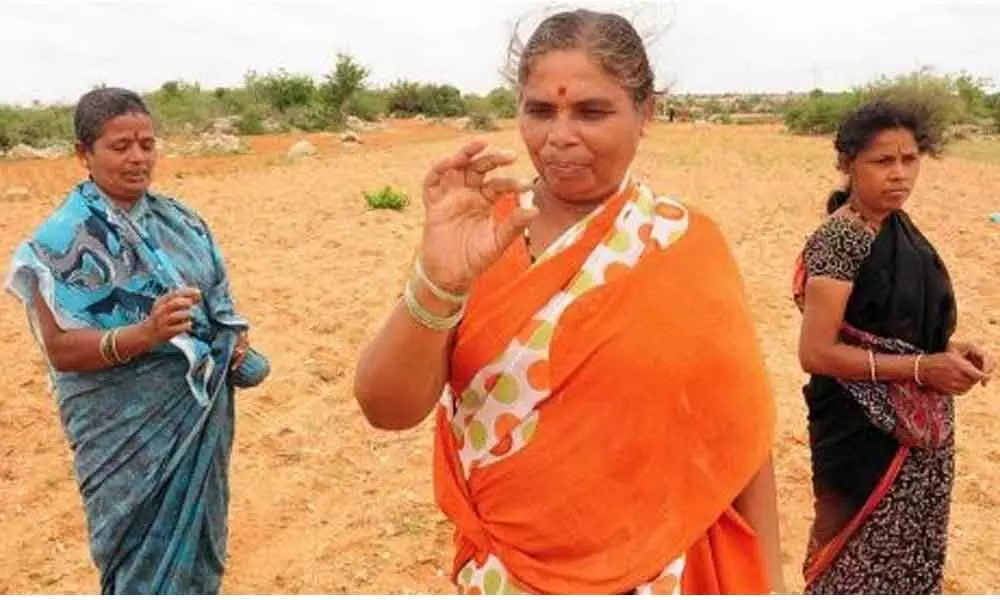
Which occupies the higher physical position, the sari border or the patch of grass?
the sari border

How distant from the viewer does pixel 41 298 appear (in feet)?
8.98

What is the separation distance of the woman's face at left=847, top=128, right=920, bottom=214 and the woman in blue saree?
183 centimetres

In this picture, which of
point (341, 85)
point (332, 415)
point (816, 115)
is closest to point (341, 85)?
point (341, 85)

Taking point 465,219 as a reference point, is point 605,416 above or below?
below

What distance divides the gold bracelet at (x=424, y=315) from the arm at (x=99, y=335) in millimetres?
1291

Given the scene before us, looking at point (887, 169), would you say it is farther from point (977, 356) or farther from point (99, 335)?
point (99, 335)

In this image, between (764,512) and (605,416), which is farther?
(764,512)

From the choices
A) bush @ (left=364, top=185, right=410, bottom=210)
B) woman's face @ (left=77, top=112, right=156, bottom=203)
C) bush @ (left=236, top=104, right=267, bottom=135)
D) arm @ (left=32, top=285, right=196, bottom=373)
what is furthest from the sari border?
bush @ (left=236, top=104, right=267, bottom=135)

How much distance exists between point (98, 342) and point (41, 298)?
21 centimetres

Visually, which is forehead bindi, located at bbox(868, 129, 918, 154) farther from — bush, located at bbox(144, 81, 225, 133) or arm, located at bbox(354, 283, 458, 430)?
bush, located at bbox(144, 81, 225, 133)

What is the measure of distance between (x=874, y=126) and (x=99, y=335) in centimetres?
214

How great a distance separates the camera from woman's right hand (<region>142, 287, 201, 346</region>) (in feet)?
8.71

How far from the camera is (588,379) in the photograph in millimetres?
1709

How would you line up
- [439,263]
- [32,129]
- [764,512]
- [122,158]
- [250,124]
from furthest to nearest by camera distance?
[250,124]
[32,129]
[122,158]
[764,512]
[439,263]
